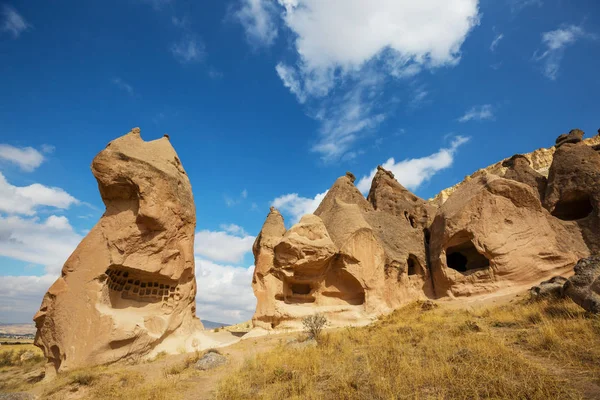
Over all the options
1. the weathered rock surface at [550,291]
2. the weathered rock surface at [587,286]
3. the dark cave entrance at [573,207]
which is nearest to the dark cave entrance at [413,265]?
the weathered rock surface at [550,291]

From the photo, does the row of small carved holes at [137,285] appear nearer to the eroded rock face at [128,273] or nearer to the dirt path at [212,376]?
the eroded rock face at [128,273]

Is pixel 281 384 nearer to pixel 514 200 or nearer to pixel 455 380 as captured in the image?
pixel 455 380

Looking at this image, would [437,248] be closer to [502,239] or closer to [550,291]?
[502,239]

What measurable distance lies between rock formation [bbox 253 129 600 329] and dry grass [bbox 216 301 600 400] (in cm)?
659

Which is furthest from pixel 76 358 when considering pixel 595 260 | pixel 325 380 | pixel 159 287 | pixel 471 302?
pixel 471 302

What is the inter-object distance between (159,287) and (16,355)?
10614mm

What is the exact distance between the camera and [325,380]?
16.6 ft

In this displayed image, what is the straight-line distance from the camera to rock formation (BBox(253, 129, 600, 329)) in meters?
13.9

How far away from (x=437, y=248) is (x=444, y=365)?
1255 cm

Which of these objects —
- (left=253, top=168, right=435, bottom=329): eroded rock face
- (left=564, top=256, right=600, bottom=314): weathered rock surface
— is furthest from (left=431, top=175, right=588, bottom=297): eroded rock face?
(left=564, top=256, right=600, bottom=314): weathered rock surface

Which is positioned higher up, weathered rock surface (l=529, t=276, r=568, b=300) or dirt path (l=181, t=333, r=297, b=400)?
weathered rock surface (l=529, t=276, r=568, b=300)

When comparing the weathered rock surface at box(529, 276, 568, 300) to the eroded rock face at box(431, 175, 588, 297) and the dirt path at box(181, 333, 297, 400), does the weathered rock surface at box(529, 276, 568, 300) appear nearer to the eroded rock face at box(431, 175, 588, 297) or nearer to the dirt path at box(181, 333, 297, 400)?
the eroded rock face at box(431, 175, 588, 297)

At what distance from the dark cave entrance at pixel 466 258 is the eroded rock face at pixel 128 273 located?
12.8 metres

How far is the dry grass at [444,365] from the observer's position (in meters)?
3.87
